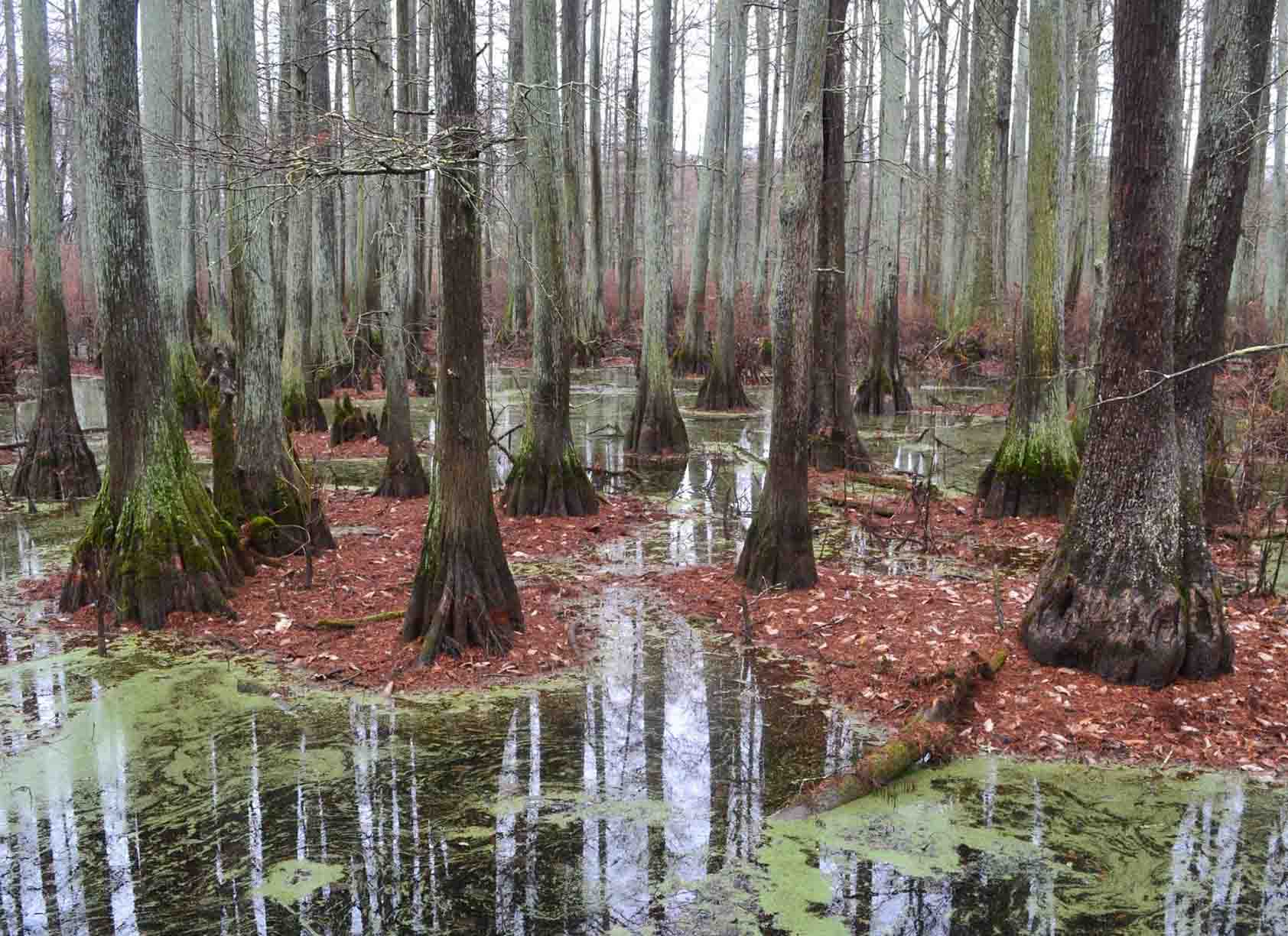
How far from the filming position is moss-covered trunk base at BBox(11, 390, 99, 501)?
10.5m

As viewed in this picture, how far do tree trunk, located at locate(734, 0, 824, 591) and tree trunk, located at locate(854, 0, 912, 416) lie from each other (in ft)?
21.7

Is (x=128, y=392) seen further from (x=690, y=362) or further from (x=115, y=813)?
(x=690, y=362)

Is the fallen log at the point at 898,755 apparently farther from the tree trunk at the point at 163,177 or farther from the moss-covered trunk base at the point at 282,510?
the tree trunk at the point at 163,177

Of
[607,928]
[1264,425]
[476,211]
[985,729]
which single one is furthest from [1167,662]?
[1264,425]

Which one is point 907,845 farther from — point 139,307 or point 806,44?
point 139,307

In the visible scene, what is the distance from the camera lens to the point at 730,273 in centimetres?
1652

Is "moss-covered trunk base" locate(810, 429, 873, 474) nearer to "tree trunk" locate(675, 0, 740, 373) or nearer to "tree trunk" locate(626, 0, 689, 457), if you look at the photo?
"tree trunk" locate(626, 0, 689, 457)

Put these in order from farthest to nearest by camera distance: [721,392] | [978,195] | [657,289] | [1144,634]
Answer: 1. [978,195]
2. [721,392]
3. [657,289]
4. [1144,634]

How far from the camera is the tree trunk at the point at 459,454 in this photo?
5820 mm

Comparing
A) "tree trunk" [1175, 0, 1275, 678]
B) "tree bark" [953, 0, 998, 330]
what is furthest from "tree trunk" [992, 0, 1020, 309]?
"tree trunk" [1175, 0, 1275, 678]

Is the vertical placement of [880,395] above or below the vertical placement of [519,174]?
below

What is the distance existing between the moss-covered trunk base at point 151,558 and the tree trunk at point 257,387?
92 cm

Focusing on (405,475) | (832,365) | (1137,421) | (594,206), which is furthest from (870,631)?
(594,206)

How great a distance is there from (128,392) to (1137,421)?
6.34 m
